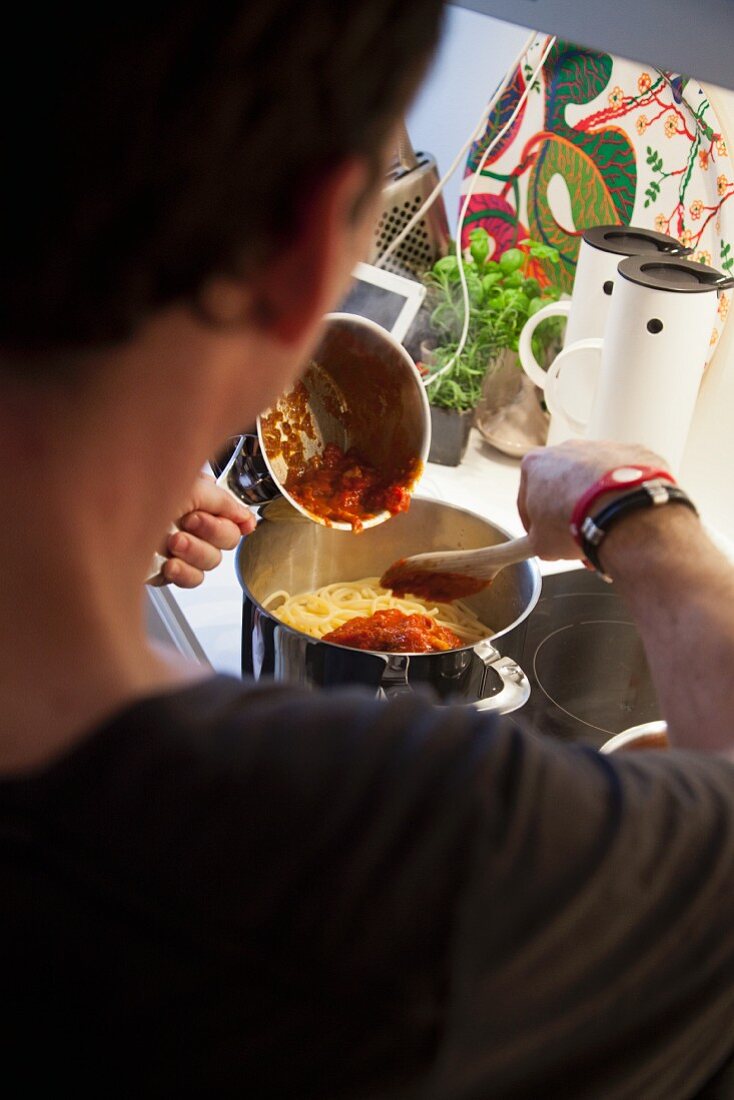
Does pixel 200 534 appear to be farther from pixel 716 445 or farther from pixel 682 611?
pixel 716 445

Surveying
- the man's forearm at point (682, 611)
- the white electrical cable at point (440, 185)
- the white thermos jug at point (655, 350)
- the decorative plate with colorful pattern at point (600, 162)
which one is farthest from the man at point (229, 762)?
the white electrical cable at point (440, 185)

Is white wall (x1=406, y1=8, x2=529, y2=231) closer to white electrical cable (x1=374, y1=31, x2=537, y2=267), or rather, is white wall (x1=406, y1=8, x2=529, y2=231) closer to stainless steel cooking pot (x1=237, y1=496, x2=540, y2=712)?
white electrical cable (x1=374, y1=31, x2=537, y2=267)

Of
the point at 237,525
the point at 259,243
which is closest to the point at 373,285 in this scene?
the point at 237,525

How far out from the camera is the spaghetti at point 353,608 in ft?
4.33

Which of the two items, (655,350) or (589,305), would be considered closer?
(655,350)

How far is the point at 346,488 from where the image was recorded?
117 centimetres

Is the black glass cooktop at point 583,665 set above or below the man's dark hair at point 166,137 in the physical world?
below

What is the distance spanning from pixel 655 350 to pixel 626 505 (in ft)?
1.81

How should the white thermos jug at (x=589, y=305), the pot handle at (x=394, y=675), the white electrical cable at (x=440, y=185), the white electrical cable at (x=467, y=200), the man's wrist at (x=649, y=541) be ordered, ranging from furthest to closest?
the white electrical cable at (x=440, y=185) → the white electrical cable at (x=467, y=200) → the white thermos jug at (x=589, y=305) → the pot handle at (x=394, y=675) → the man's wrist at (x=649, y=541)

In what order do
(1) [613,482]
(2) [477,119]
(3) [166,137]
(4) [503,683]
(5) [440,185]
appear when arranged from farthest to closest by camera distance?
(2) [477,119], (5) [440,185], (4) [503,683], (1) [613,482], (3) [166,137]

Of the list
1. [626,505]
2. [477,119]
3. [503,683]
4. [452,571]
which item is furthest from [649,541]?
[477,119]

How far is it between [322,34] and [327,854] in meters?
0.31

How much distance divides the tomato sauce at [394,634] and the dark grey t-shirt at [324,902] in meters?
0.66

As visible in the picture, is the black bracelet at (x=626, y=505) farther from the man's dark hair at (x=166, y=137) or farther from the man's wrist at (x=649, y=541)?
the man's dark hair at (x=166, y=137)
